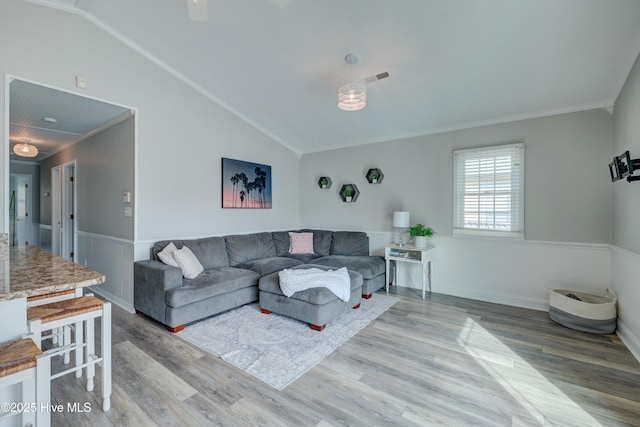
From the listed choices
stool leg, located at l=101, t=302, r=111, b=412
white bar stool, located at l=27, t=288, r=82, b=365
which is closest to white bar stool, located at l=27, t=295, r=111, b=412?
stool leg, located at l=101, t=302, r=111, b=412

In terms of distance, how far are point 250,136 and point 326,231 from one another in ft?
7.25

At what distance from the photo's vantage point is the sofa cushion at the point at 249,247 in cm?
422

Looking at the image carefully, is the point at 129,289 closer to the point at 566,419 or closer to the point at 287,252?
the point at 287,252

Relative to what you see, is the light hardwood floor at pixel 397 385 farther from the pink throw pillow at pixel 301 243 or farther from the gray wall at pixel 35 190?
the gray wall at pixel 35 190

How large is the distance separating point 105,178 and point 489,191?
17.8 feet

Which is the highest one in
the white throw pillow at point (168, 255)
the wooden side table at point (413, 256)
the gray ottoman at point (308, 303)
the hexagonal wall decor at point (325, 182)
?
the hexagonal wall decor at point (325, 182)

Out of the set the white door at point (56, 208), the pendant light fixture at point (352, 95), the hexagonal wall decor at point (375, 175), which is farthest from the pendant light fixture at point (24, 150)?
the hexagonal wall decor at point (375, 175)

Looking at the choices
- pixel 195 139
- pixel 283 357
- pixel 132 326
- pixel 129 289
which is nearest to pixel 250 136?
pixel 195 139

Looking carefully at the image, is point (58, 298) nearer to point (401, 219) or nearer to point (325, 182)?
→ point (401, 219)

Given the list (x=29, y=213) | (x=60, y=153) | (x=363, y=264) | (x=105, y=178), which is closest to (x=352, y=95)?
(x=363, y=264)

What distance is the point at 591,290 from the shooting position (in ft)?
10.7

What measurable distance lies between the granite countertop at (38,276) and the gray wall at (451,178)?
4.06 meters

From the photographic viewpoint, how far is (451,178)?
13.6 feet

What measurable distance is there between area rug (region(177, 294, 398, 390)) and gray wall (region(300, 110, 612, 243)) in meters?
1.92
